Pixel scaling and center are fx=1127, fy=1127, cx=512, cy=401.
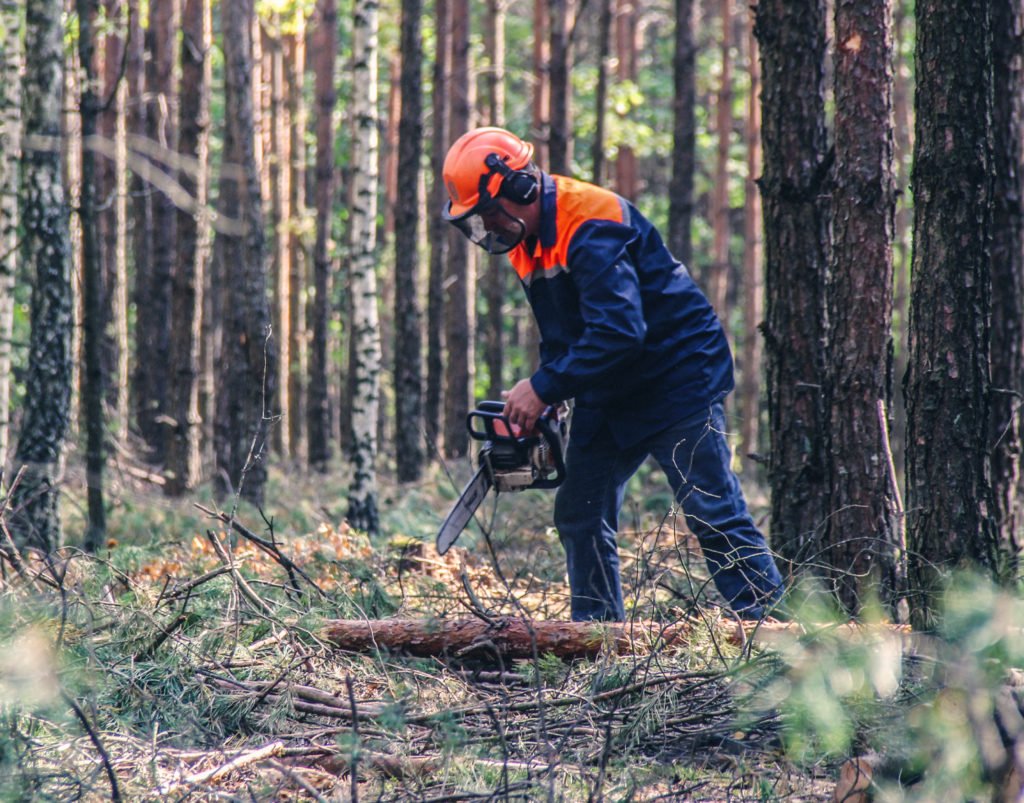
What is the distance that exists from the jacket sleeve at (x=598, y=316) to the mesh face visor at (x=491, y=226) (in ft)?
0.91

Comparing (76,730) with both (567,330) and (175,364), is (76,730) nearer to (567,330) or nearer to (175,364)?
(567,330)

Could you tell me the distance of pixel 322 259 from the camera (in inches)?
744

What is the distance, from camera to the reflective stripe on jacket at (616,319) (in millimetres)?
4594

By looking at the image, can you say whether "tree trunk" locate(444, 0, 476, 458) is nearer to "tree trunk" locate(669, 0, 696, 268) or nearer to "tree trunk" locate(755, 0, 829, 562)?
"tree trunk" locate(669, 0, 696, 268)

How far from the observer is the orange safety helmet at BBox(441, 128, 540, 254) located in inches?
184

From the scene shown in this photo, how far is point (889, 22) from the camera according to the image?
5164mm

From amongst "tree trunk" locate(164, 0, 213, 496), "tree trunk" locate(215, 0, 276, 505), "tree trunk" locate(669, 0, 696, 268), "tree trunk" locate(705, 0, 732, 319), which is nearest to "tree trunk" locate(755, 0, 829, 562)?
"tree trunk" locate(215, 0, 276, 505)

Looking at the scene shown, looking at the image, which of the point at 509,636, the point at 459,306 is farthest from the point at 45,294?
the point at 459,306

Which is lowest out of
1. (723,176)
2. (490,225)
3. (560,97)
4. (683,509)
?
(683,509)

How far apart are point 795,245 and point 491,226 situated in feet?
5.60

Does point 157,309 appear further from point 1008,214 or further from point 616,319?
point 616,319

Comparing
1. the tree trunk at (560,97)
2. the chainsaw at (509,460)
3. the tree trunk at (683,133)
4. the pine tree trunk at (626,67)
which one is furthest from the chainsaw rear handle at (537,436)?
the pine tree trunk at (626,67)

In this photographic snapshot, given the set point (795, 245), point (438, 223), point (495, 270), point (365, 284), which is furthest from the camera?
point (495, 270)

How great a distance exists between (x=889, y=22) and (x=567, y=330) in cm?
208
